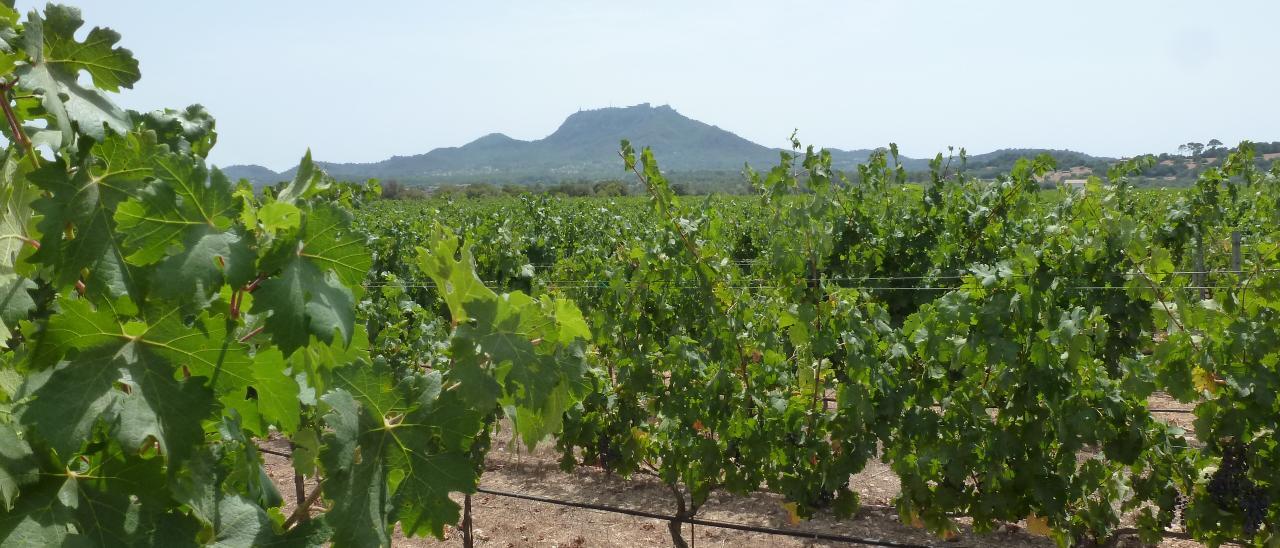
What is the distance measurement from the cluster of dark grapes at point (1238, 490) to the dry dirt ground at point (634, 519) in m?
0.96

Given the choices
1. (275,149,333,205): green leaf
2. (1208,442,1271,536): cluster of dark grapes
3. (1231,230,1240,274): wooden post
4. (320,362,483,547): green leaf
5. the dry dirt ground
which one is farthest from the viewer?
(1231,230,1240,274): wooden post

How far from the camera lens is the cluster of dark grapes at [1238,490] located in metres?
3.88

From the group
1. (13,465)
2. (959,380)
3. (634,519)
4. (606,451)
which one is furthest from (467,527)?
(13,465)

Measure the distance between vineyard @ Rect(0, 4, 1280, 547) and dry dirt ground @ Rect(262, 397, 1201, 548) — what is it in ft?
0.68

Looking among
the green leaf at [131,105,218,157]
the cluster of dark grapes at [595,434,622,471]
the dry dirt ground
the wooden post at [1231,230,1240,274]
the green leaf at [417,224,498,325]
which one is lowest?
the dry dirt ground

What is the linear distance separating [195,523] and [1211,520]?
4.20 m

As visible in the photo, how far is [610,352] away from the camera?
6031 mm

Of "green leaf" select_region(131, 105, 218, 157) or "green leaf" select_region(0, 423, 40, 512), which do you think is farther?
"green leaf" select_region(131, 105, 218, 157)

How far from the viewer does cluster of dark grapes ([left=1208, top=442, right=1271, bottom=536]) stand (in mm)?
3875

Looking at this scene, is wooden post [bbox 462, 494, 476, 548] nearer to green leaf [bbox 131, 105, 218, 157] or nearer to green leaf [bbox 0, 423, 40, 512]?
green leaf [bbox 131, 105, 218, 157]

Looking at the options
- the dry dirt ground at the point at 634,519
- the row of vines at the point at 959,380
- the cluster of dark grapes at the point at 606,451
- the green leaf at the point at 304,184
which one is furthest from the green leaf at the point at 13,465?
the cluster of dark grapes at the point at 606,451

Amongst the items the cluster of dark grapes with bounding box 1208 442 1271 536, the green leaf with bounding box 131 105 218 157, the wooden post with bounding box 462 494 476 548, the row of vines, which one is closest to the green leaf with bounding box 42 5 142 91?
the green leaf with bounding box 131 105 218 157

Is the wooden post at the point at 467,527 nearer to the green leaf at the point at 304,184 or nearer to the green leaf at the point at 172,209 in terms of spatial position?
the green leaf at the point at 304,184

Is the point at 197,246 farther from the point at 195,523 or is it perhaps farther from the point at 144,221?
the point at 195,523
